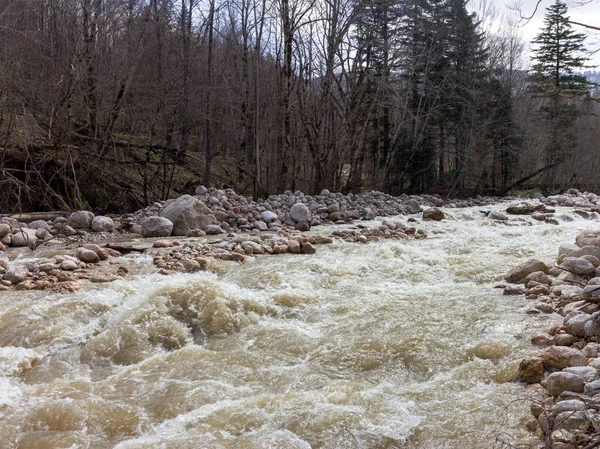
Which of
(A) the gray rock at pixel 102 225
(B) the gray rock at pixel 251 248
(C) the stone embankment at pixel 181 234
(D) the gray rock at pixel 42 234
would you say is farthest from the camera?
(A) the gray rock at pixel 102 225

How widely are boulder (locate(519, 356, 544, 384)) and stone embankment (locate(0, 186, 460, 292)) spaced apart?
4.24 metres

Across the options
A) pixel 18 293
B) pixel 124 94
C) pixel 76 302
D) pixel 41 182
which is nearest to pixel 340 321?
pixel 76 302

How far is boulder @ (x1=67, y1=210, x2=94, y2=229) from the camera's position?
8454 mm

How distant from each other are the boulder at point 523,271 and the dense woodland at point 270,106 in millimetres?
7600

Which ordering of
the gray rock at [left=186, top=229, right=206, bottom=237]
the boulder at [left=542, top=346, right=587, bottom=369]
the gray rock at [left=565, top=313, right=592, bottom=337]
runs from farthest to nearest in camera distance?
1. the gray rock at [left=186, top=229, right=206, bottom=237]
2. the gray rock at [left=565, top=313, right=592, bottom=337]
3. the boulder at [left=542, top=346, right=587, bottom=369]

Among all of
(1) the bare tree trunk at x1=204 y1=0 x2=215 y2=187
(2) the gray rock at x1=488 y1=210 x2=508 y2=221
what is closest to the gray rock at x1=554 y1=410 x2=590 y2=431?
(2) the gray rock at x1=488 y1=210 x2=508 y2=221

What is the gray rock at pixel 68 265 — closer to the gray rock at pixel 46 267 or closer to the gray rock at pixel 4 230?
the gray rock at pixel 46 267

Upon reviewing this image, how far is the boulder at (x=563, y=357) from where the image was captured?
311 cm

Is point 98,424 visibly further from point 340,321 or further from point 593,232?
point 593,232

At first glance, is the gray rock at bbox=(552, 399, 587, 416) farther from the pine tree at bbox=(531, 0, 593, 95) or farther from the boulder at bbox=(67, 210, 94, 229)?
the pine tree at bbox=(531, 0, 593, 95)

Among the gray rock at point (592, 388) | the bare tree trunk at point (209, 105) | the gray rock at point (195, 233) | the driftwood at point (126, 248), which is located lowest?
the gray rock at point (592, 388)

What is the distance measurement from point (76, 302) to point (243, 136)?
49.2ft

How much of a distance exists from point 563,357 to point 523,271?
8.80 ft

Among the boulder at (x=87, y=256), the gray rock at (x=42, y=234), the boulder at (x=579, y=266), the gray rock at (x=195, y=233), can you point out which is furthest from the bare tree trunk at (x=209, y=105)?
the boulder at (x=579, y=266)
